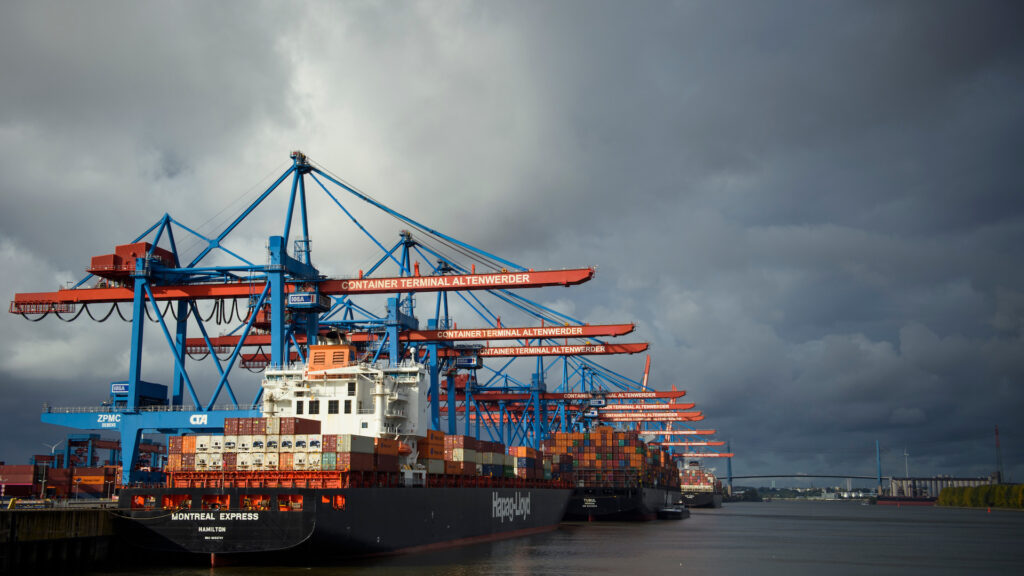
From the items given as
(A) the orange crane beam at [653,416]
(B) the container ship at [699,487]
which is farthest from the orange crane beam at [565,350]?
(B) the container ship at [699,487]

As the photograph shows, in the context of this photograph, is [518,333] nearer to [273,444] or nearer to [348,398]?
[348,398]

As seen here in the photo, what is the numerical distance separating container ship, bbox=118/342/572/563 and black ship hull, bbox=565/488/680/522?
30.7 metres

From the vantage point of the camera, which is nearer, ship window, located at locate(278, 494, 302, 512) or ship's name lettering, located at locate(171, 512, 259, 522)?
ship's name lettering, located at locate(171, 512, 259, 522)

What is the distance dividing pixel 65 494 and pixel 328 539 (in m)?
21.7

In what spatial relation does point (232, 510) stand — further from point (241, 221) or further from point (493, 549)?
point (241, 221)

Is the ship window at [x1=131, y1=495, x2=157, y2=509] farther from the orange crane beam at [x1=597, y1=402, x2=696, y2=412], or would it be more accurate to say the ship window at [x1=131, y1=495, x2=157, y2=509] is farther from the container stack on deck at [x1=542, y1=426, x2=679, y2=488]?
the orange crane beam at [x1=597, y1=402, x2=696, y2=412]

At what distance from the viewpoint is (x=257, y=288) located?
42875 mm

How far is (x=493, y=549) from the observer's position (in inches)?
1441

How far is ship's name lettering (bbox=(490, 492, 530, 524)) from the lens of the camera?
134ft

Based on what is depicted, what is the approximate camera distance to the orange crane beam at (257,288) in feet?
139

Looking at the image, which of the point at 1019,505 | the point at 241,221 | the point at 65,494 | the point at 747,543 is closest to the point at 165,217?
the point at 241,221

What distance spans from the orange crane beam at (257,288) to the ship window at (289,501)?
17113mm

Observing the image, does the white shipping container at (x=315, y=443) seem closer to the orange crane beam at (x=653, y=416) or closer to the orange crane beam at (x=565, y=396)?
the orange crane beam at (x=565, y=396)

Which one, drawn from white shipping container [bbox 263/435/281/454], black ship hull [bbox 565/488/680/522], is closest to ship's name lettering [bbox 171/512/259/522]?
white shipping container [bbox 263/435/281/454]
